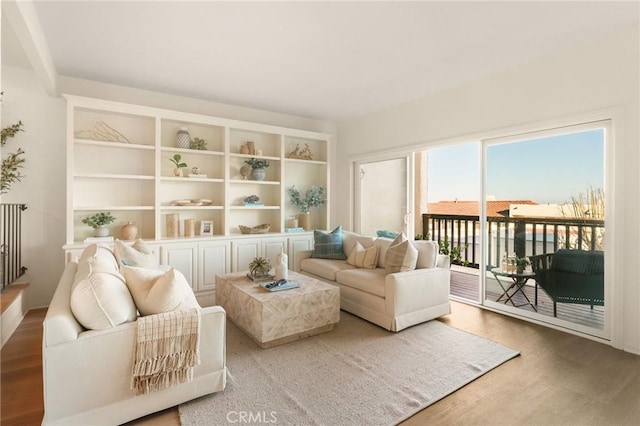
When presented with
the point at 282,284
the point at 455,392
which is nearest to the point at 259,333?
the point at 282,284

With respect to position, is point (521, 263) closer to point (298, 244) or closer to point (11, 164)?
point (298, 244)

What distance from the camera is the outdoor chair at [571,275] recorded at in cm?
299

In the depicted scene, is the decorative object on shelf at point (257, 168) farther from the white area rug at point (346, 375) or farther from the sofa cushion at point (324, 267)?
the white area rug at point (346, 375)

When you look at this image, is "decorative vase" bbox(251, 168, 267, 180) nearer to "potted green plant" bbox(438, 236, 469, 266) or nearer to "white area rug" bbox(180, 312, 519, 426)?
"white area rug" bbox(180, 312, 519, 426)

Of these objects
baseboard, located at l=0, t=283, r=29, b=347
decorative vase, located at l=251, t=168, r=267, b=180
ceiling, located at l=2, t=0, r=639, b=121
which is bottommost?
baseboard, located at l=0, t=283, r=29, b=347

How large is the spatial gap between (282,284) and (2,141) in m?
3.48

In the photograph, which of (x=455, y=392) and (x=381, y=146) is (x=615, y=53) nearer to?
(x=381, y=146)

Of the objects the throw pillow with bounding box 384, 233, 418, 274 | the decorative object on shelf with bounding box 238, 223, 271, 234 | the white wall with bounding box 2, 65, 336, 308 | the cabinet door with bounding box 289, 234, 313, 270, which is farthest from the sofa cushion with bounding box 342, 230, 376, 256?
the white wall with bounding box 2, 65, 336, 308

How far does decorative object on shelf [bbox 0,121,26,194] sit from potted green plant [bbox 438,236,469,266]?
20.4ft

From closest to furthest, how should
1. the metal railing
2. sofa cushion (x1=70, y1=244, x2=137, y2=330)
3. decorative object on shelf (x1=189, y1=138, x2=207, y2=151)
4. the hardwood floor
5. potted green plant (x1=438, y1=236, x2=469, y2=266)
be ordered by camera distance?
1. sofa cushion (x1=70, y1=244, x2=137, y2=330)
2. the hardwood floor
3. the metal railing
4. decorative object on shelf (x1=189, y1=138, x2=207, y2=151)
5. potted green plant (x1=438, y1=236, x2=469, y2=266)

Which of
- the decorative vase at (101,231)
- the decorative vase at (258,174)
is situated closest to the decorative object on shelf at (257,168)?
the decorative vase at (258,174)

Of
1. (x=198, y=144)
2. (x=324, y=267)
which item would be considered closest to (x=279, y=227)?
(x=324, y=267)

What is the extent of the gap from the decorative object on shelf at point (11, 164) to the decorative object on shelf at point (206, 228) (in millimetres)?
2049

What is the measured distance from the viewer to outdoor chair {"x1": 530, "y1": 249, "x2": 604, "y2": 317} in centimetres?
299
